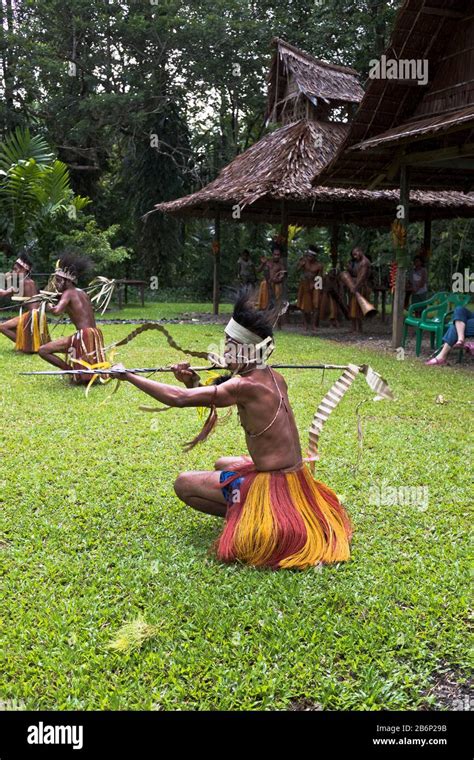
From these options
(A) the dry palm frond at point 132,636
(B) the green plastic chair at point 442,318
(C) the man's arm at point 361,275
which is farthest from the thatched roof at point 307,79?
(A) the dry palm frond at point 132,636

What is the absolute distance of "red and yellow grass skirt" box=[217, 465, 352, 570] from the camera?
3.01m

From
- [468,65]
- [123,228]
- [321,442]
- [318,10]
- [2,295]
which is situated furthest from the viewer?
[123,228]

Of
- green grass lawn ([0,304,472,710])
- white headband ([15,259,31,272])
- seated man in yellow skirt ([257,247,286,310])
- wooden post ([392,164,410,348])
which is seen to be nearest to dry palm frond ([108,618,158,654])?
green grass lawn ([0,304,472,710])

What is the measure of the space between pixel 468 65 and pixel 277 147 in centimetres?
583

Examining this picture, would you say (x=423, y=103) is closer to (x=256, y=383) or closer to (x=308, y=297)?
(x=308, y=297)

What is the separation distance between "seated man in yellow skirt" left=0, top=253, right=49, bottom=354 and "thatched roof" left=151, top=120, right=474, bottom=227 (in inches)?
150

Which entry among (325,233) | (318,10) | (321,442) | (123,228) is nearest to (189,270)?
(123,228)

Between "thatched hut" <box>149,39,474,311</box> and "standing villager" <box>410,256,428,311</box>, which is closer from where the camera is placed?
"thatched hut" <box>149,39,474,311</box>

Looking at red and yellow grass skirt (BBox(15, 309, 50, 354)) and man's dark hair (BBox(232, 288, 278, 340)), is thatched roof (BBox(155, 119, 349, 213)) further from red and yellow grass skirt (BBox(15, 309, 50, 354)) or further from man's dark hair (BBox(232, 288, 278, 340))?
man's dark hair (BBox(232, 288, 278, 340))

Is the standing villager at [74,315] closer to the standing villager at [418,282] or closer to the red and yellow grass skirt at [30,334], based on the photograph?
the red and yellow grass skirt at [30,334]

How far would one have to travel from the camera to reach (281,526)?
3.00 meters

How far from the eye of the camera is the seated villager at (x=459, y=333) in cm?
833

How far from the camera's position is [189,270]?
25.3 metres
